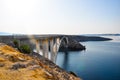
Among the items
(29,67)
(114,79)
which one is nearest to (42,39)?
(114,79)

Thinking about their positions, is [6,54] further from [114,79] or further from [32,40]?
[114,79]

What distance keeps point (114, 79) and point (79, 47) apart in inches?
3499

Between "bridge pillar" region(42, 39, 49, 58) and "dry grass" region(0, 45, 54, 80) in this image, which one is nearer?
"dry grass" region(0, 45, 54, 80)

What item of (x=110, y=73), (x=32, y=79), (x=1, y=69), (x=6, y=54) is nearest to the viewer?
(x=32, y=79)

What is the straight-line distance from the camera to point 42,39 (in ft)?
167

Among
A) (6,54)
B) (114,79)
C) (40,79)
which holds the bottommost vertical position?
(114,79)

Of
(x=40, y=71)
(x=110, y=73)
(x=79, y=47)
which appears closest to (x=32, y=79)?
(x=40, y=71)

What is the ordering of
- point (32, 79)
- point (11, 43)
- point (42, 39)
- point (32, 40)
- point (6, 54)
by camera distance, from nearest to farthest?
point (32, 79)
point (6, 54)
point (11, 43)
point (32, 40)
point (42, 39)

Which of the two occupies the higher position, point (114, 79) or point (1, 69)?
point (1, 69)

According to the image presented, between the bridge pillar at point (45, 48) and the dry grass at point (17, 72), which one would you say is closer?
the dry grass at point (17, 72)

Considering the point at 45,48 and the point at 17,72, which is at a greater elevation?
the point at 17,72

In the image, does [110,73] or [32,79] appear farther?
[110,73]

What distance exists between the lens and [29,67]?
19781 mm

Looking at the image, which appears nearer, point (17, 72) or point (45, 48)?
point (17, 72)
